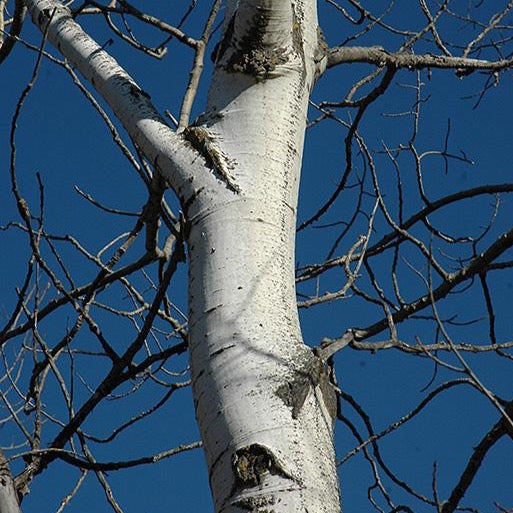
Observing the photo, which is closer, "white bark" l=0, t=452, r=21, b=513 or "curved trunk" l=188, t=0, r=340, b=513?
"curved trunk" l=188, t=0, r=340, b=513

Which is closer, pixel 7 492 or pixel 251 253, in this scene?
pixel 251 253

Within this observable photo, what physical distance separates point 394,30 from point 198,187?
68.8 inches

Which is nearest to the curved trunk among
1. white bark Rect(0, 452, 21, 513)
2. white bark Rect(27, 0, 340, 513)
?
white bark Rect(27, 0, 340, 513)

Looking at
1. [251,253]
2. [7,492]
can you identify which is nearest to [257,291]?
[251,253]

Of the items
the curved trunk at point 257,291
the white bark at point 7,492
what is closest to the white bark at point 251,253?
the curved trunk at point 257,291

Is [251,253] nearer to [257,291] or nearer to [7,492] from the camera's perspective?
[257,291]

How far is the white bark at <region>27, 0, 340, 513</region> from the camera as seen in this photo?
1192 mm

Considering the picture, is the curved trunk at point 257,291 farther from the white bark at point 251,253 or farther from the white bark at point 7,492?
the white bark at point 7,492

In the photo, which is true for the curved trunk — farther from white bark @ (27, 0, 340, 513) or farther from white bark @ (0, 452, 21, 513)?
white bark @ (0, 452, 21, 513)

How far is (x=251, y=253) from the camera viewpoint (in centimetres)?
139

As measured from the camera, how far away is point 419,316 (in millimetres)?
2479

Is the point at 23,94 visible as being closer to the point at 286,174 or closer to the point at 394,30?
the point at 286,174

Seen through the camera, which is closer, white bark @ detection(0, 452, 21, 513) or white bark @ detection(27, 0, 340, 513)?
white bark @ detection(27, 0, 340, 513)

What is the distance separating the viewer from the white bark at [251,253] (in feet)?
3.91
